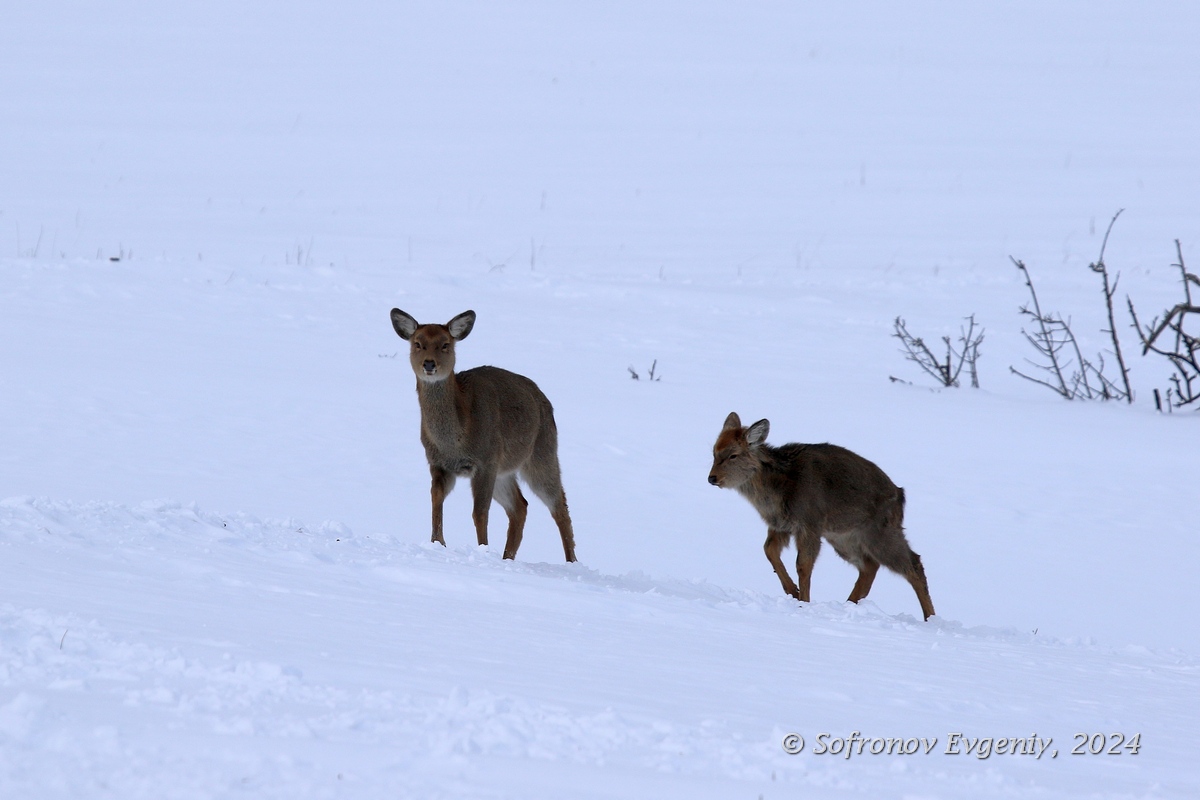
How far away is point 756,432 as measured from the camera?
32.3ft

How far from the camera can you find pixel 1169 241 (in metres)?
27.6

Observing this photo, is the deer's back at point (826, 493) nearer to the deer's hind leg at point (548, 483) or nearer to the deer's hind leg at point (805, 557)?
the deer's hind leg at point (805, 557)

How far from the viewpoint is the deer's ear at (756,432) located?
387 inches

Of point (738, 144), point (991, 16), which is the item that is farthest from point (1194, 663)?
point (991, 16)

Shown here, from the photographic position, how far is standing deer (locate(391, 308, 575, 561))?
9.55m

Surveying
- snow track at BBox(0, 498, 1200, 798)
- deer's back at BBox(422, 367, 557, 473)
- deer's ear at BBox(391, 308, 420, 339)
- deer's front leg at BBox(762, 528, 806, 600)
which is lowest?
deer's front leg at BBox(762, 528, 806, 600)

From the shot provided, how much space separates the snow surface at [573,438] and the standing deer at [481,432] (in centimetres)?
63

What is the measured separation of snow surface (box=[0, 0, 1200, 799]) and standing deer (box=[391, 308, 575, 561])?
632 mm

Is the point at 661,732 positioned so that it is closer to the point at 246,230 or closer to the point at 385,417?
the point at 385,417

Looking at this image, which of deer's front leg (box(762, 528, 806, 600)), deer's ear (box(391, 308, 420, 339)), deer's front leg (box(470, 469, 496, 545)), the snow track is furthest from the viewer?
deer's ear (box(391, 308, 420, 339))

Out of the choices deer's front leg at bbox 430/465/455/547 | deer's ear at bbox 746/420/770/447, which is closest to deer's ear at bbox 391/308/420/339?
deer's front leg at bbox 430/465/455/547

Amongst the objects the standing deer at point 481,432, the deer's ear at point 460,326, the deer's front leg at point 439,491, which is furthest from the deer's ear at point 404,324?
the deer's front leg at point 439,491

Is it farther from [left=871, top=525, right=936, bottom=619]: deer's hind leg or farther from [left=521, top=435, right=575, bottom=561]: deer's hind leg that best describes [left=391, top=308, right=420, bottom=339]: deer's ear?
[left=871, top=525, right=936, bottom=619]: deer's hind leg

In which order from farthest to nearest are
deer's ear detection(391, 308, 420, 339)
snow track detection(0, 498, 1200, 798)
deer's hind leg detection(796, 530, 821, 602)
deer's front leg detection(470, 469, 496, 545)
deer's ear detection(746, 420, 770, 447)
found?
deer's ear detection(391, 308, 420, 339)
deer's ear detection(746, 420, 770, 447)
deer's front leg detection(470, 469, 496, 545)
deer's hind leg detection(796, 530, 821, 602)
snow track detection(0, 498, 1200, 798)
